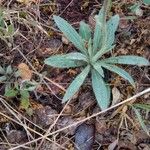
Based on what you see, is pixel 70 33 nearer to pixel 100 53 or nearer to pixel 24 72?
pixel 100 53

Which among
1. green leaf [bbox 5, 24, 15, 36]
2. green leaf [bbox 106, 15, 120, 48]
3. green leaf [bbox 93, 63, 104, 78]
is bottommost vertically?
green leaf [bbox 93, 63, 104, 78]

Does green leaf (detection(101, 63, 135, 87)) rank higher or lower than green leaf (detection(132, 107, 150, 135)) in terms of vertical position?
higher

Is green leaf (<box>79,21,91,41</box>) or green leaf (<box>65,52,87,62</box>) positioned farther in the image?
green leaf (<box>79,21,91,41</box>)

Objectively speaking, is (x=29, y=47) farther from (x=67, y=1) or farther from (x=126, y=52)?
(x=126, y=52)

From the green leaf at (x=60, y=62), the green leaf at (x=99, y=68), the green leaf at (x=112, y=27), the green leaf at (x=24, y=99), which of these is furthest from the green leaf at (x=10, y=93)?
the green leaf at (x=112, y=27)

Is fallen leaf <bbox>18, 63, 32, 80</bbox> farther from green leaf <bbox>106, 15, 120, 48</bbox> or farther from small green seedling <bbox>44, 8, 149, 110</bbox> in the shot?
green leaf <bbox>106, 15, 120, 48</bbox>

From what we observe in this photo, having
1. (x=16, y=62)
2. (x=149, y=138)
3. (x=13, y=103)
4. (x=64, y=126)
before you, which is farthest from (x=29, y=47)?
(x=149, y=138)

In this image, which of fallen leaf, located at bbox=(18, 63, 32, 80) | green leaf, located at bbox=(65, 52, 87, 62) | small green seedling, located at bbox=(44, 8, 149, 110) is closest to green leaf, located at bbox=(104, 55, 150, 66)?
small green seedling, located at bbox=(44, 8, 149, 110)
